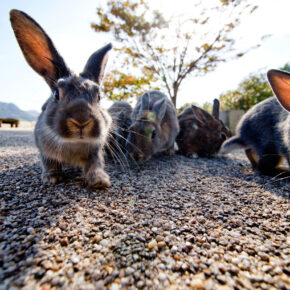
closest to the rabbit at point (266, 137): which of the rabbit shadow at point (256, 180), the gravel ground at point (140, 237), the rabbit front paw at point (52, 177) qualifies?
the rabbit shadow at point (256, 180)

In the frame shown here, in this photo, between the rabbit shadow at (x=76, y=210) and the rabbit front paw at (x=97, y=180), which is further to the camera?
the rabbit front paw at (x=97, y=180)

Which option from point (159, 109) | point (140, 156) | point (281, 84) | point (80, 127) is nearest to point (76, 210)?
point (80, 127)

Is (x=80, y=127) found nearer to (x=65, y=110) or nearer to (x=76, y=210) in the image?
(x=65, y=110)

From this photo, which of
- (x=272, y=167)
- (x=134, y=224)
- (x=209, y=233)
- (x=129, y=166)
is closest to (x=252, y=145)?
(x=272, y=167)

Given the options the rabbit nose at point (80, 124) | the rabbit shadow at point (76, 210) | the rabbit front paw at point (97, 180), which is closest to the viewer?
the rabbit shadow at point (76, 210)

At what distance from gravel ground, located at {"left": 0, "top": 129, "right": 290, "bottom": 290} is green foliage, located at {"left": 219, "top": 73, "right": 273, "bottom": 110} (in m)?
12.2

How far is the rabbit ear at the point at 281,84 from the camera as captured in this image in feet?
7.13

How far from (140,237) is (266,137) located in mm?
2984

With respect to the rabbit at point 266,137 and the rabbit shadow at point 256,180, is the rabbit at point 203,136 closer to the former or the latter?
the rabbit at point 266,137

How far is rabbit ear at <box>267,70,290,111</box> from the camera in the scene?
2174 millimetres

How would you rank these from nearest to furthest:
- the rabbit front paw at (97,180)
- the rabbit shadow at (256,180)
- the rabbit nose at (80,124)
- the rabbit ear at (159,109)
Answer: the rabbit nose at (80,124)
the rabbit front paw at (97,180)
the rabbit shadow at (256,180)
the rabbit ear at (159,109)

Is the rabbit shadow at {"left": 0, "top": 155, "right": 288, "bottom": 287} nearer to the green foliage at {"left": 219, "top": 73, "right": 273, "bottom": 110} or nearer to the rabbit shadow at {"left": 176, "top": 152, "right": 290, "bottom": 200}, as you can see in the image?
the rabbit shadow at {"left": 176, "top": 152, "right": 290, "bottom": 200}

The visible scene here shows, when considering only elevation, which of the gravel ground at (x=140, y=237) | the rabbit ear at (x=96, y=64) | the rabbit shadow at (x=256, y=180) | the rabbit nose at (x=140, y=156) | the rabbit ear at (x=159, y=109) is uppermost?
the rabbit ear at (x=96, y=64)

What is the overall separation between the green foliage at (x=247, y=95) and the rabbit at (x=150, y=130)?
992 cm
